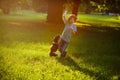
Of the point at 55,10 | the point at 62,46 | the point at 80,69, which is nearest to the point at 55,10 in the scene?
the point at 55,10

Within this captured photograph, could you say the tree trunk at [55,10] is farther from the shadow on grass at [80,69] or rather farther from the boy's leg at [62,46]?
the shadow on grass at [80,69]

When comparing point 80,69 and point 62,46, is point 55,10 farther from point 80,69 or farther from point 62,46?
point 80,69

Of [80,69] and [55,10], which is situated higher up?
[80,69]

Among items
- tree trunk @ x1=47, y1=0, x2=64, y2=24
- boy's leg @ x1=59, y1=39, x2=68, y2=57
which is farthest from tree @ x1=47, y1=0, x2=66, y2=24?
boy's leg @ x1=59, y1=39, x2=68, y2=57

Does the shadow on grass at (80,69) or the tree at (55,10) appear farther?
the tree at (55,10)

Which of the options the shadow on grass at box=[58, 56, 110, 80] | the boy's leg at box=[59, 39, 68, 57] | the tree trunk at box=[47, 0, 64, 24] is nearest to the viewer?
the shadow on grass at box=[58, 56, 110, 80]

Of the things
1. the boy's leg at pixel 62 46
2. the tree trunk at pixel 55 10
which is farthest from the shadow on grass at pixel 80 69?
the tree trunk at pixel 55 10

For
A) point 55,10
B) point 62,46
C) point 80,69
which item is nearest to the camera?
point 80,69

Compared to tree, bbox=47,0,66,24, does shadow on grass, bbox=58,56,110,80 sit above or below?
above

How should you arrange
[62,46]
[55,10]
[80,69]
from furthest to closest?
[55,10]
[62,46]
[80,69]

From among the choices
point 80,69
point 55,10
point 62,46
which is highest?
point 80,69

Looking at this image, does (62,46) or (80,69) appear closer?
(80,69)

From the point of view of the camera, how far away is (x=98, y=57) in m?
15.3

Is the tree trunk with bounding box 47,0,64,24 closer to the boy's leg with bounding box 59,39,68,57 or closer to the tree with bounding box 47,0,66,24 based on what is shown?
the tree with bounding box 47,0,66,24
